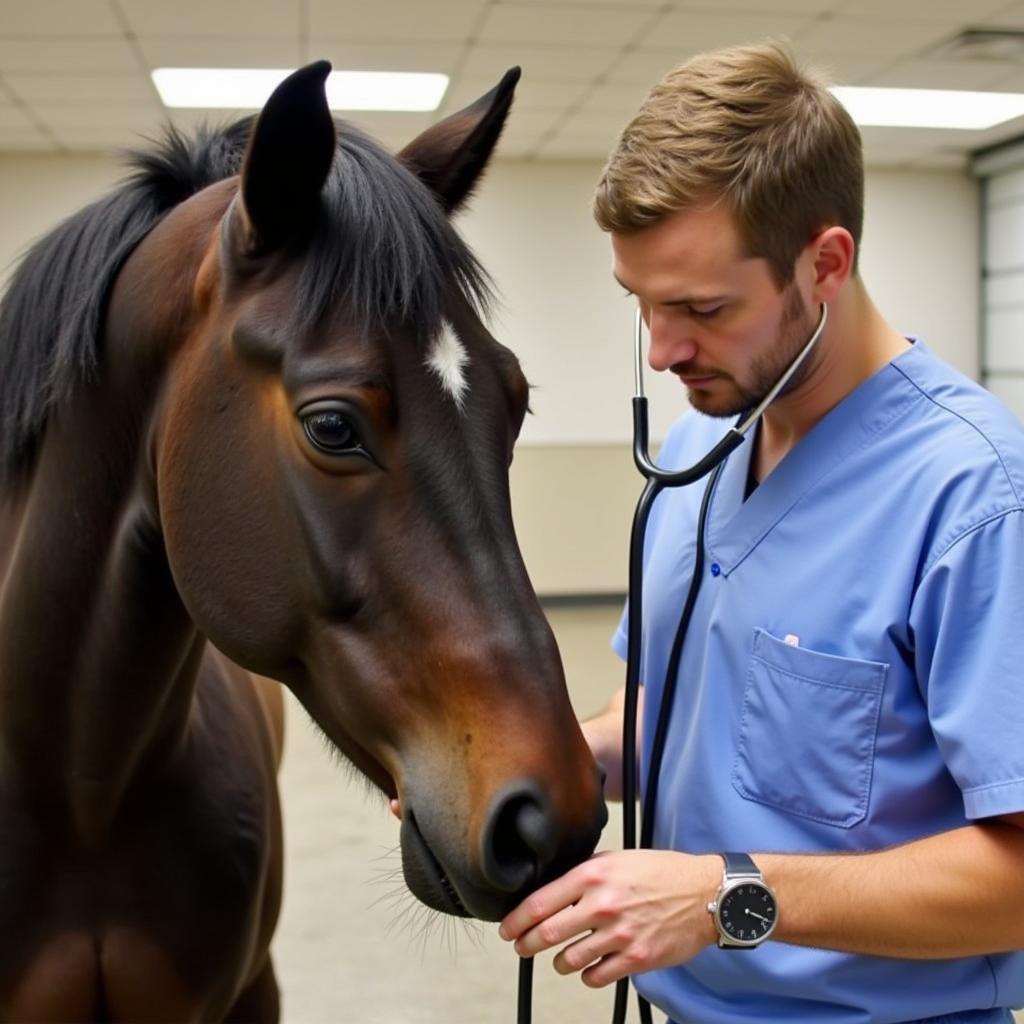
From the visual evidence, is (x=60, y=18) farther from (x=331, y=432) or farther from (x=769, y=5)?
(x=331, y=432)

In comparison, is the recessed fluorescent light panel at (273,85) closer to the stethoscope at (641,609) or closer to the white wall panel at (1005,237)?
the white wall panel at (1005,237)

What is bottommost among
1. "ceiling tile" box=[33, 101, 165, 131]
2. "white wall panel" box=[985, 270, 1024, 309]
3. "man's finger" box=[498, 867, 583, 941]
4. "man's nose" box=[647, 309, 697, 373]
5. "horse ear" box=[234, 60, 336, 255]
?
"man's finger" box=[498, 867, 583, 941]

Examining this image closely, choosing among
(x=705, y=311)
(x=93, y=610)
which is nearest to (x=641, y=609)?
(x=705, y=311)

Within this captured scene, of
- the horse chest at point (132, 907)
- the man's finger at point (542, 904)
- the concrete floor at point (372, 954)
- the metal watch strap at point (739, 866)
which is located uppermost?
the man's finger at point (542, 904)

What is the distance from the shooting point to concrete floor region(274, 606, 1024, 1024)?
206cm

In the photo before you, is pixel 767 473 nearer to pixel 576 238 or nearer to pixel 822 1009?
pixel 822 1009

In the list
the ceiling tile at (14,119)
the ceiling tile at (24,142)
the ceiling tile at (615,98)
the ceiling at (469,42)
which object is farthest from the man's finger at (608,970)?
the ceiling tile at (24,142)

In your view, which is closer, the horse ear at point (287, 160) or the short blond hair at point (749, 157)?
the horse ear at point (287, 160)

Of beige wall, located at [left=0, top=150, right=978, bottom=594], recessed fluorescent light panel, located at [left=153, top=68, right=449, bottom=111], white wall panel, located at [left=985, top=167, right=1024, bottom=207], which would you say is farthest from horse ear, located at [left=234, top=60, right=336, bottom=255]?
white wall panel, located at [left=985, top=167, right=1024, bottom=207]

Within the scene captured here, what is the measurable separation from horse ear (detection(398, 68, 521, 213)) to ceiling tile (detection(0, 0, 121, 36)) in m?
3.08

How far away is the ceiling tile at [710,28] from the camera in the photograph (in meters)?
3.73

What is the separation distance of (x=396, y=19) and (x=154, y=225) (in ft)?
10.2

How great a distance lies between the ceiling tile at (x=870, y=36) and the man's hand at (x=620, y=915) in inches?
145

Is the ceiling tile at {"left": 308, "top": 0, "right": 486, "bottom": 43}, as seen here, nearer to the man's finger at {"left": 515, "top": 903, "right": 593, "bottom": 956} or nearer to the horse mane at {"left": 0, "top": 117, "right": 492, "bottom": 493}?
the horse mane at {"left": 0, "top": 117, "right": 492, "bottom": 493}
